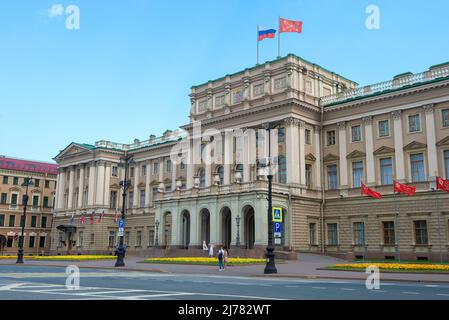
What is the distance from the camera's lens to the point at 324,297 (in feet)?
56.4

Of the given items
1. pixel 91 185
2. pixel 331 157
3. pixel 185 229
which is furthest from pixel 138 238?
Answer: pixel 331 157

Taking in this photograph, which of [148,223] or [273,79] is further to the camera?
[148,223]

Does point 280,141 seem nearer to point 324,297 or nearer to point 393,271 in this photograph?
point 393,271

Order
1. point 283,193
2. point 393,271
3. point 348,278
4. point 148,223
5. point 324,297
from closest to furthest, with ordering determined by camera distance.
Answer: point 324,297
point 348,278
point 393,271
point 283,193
point 148,223

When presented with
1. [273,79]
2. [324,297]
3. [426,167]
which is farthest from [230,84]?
[324,297]

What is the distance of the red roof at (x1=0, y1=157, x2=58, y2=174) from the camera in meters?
104

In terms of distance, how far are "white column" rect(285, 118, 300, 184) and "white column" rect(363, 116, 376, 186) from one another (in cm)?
764

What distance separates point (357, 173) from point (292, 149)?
7824 millimetres

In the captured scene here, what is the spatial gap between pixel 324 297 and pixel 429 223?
36.4 metres

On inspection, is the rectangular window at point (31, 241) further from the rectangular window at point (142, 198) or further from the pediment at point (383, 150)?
the pediment at point (383, 150)

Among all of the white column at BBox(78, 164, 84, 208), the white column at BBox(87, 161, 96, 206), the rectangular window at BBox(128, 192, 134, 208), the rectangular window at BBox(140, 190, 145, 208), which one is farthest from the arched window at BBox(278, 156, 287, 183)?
the white column at BBox(78, 164, 84, 208)

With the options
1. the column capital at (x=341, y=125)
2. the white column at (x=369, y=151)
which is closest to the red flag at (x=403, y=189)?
the white column at (x=369, y=151)

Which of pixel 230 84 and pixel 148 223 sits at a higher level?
pixel 230 84

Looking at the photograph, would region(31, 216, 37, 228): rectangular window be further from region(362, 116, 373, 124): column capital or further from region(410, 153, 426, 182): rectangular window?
region(410, 153, 426, 182): rectangular window
